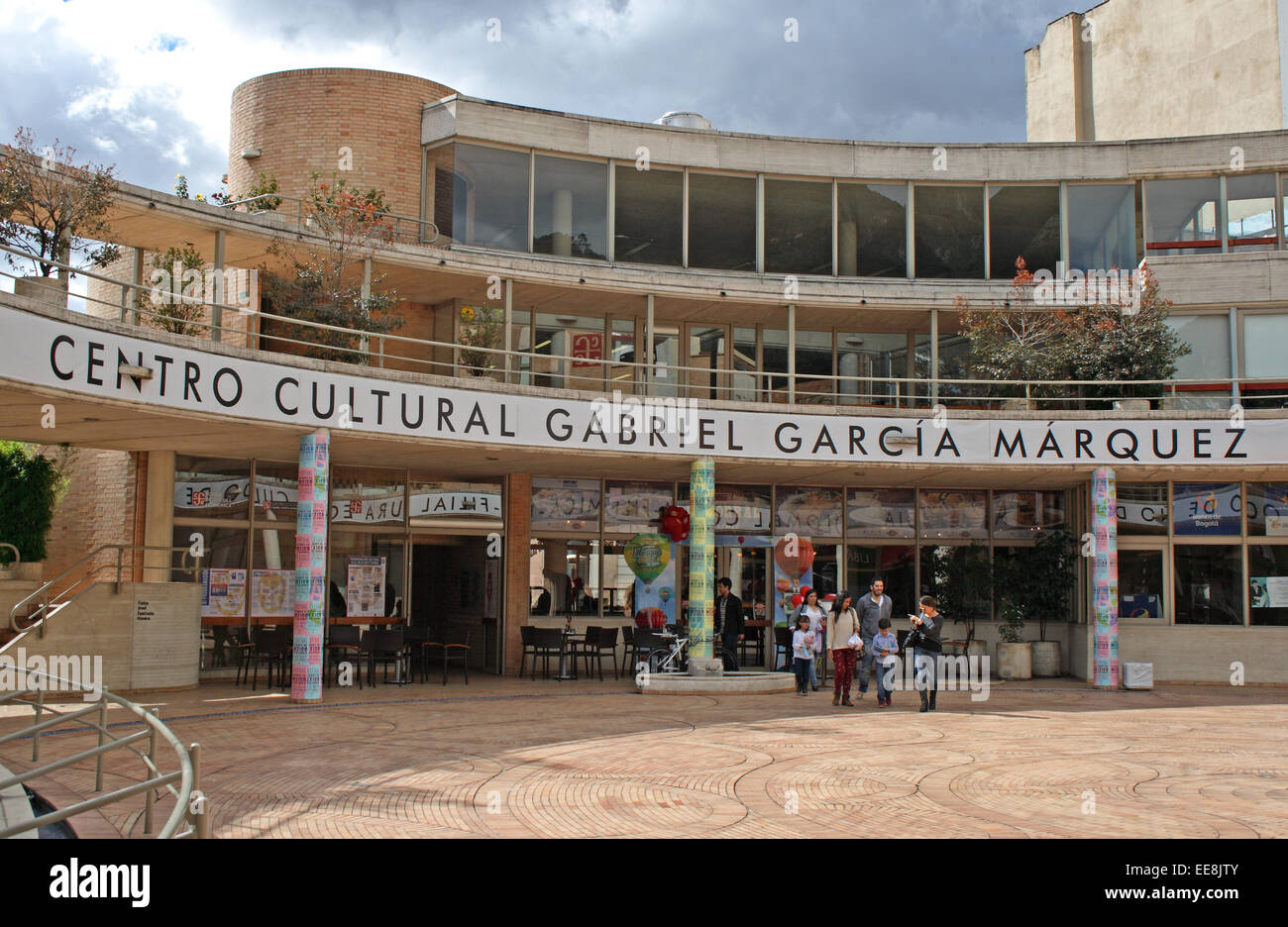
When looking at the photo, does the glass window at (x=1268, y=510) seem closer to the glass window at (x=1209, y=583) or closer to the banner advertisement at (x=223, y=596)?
the glass window at (x=1209, y=583)

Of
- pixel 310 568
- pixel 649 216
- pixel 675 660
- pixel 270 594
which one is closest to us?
pixel 310 568

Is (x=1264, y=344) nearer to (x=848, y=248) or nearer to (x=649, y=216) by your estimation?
(x=848, y=248)

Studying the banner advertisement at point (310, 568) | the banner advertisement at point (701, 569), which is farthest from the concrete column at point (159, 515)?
the banner advertisement at point (701, 569)

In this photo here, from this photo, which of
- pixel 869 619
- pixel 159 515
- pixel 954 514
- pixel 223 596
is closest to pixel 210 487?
pixel 159 515

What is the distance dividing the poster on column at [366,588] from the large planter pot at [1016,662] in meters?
11.2

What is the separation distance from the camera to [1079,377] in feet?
67.6

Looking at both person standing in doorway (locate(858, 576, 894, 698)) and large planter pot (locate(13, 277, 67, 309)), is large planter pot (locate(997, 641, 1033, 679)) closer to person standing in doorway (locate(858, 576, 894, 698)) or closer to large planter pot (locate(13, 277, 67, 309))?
person standing in doorway (locate(858, 576, 894, 698))

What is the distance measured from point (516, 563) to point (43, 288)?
9.72 metres

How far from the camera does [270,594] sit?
18.8 meters

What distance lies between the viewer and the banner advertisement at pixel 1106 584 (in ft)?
62.1

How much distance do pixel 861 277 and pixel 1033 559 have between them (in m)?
6.34

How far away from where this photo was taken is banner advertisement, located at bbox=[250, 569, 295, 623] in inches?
732

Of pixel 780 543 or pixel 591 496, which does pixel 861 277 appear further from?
pixel 591 496
